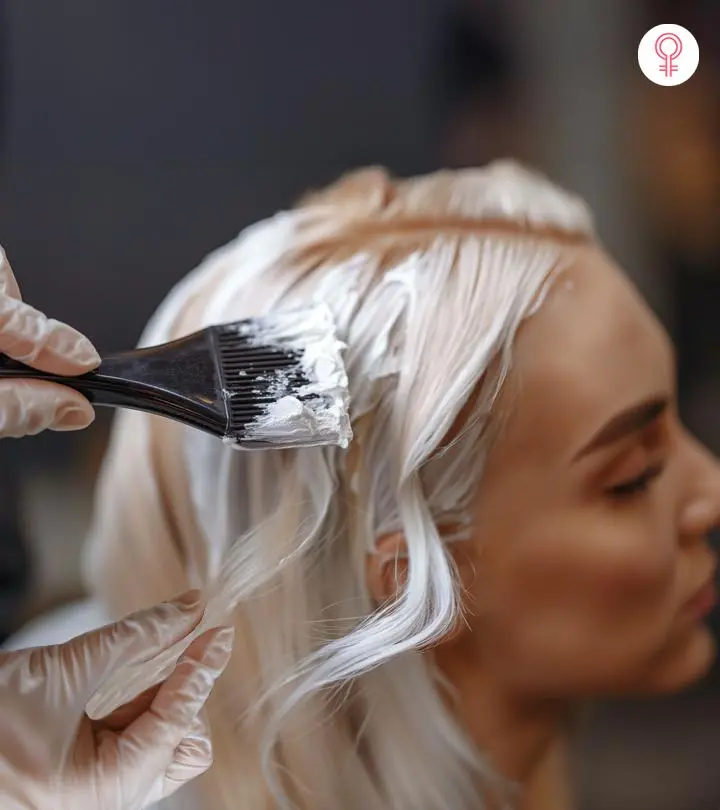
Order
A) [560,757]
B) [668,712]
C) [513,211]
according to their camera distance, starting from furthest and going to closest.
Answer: [668,712] < [560,757] < [513,211]

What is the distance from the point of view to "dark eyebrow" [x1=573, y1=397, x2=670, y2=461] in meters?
0.64

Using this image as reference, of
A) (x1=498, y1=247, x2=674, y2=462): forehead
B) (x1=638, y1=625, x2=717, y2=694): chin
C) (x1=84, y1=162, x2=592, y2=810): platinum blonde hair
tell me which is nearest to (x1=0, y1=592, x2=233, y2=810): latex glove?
(x1=84, y1=162, x2=592, y2=810): platinum blonde hair

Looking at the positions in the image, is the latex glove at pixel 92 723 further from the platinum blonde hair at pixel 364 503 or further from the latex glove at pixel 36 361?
the latex glove at pixel 36 361

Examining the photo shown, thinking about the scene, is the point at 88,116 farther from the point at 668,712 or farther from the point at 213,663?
the point at 668,712

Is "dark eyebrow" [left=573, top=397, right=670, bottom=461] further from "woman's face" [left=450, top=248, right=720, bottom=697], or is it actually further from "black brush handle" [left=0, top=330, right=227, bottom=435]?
"black brush handle" [left=0, top=330, right=227, bottom=435]

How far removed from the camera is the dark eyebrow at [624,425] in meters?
0.64

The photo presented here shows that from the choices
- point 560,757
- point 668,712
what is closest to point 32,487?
point 560,757

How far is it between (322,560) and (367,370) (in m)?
Result: 0.15

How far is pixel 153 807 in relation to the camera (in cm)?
65

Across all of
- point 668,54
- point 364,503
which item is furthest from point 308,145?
point 364,503

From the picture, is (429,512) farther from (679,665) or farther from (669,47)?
(669,47)

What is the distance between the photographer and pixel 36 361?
0.50 m

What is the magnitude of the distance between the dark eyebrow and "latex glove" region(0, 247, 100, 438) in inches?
14.3

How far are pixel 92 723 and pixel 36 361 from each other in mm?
259
